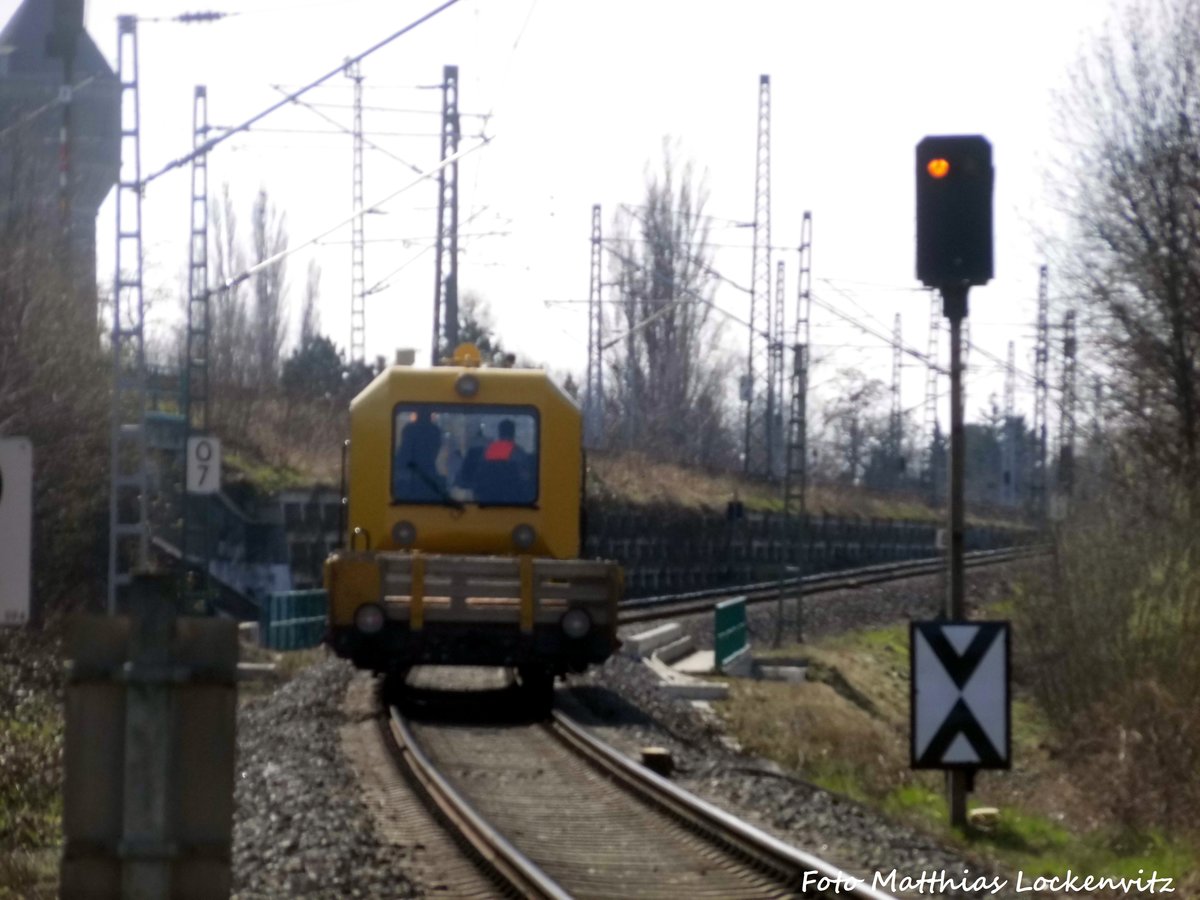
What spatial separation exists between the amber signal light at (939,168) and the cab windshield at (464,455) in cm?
655

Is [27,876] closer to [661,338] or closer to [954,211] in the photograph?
[954,211]

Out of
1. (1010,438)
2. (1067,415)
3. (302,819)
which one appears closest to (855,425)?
(1010,438)

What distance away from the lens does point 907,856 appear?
8.91 m

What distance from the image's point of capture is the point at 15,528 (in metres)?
5.63

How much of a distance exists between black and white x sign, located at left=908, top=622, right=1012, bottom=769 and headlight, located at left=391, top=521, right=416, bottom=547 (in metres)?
6.90

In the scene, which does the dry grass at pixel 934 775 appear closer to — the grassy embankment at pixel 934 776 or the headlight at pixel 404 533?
the grassy embankment at pixel 934 776

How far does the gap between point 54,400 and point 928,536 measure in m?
49.4

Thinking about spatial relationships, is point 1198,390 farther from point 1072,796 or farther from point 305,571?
point 305,571

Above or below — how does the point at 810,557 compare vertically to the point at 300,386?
below

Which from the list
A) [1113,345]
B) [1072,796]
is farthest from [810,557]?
[1072,796]

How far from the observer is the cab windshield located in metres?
15.7

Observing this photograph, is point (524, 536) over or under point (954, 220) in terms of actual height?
under

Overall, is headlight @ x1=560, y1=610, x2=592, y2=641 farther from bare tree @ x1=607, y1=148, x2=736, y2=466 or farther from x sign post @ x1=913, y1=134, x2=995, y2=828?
bare tree @ x1=607, y1=148, x2=736, y2=466

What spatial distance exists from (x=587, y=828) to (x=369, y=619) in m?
4.79
